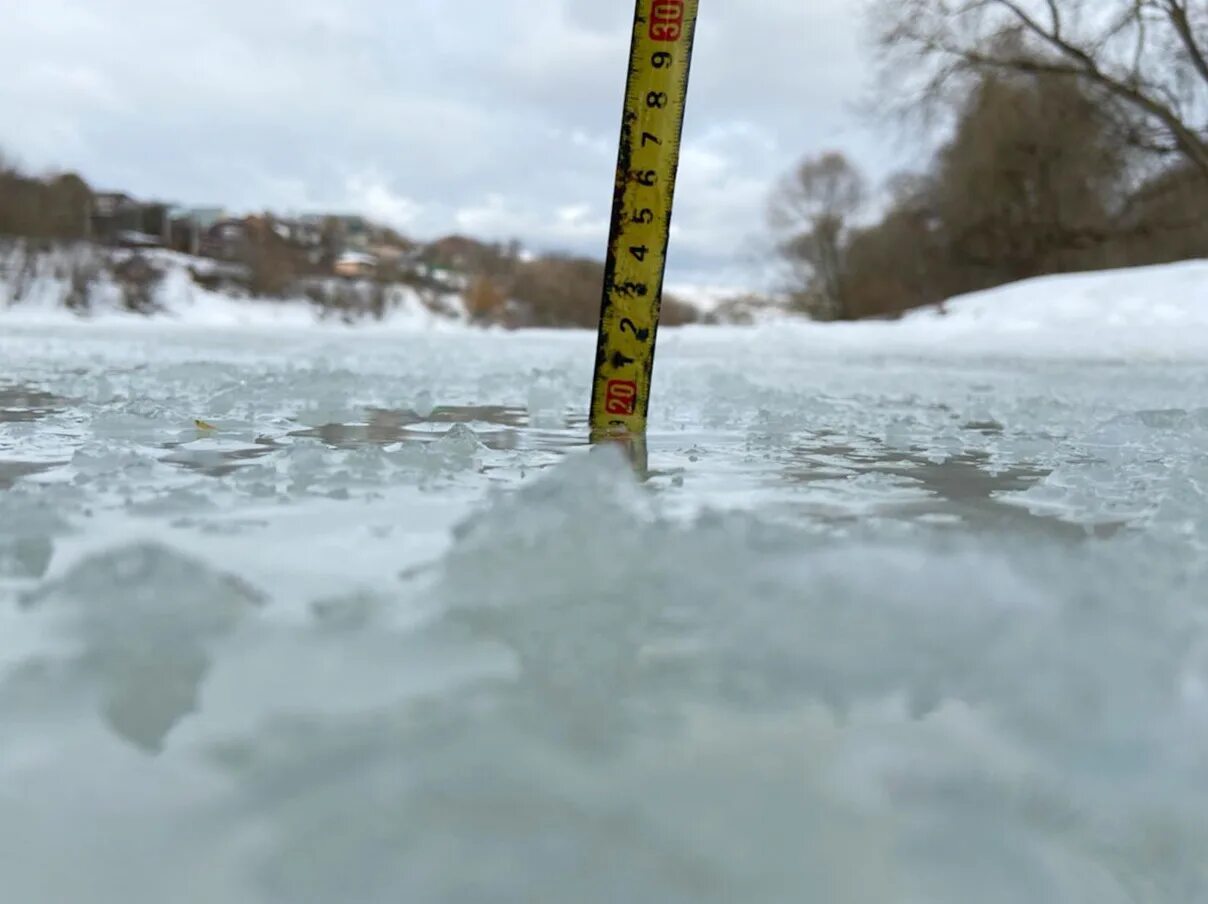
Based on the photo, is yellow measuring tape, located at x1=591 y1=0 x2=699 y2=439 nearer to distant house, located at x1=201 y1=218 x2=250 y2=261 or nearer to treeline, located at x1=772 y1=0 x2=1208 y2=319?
treeline, located at x1=772 y1=0 x2=1208 y2=319

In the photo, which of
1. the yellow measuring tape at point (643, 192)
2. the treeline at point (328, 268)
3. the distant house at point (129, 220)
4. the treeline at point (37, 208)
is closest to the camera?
the yellow measuring tape at point (643, 192)

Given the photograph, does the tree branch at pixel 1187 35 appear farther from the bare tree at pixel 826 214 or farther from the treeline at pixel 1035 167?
the bare tree at pixel 826 214

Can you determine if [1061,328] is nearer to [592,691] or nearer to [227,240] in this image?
[592,691]

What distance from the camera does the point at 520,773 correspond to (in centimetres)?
67

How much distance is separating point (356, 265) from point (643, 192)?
60920mm

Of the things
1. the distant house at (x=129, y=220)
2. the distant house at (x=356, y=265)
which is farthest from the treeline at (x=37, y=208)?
the distant house at (x=356, y=265)

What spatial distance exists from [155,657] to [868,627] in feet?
2.14

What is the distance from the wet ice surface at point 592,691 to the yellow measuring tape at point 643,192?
99 centimetres

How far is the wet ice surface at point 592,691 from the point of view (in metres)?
0.59

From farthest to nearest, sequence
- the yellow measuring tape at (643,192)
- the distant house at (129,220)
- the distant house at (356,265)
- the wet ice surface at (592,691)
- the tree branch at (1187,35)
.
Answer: the distant house at (356,265)
the distant house at (129,220)
the tree branch at (1187,35)
the yellow measuring tape at (643,192)
the wet ice surface at (592,691)

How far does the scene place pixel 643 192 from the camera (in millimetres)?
2457

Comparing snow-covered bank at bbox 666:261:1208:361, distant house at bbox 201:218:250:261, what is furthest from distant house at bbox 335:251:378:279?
snow-covered bank at bbox 666:261:1208:361

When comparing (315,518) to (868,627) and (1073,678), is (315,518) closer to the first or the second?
(868,627)

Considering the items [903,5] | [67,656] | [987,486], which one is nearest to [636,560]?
[67,656]
